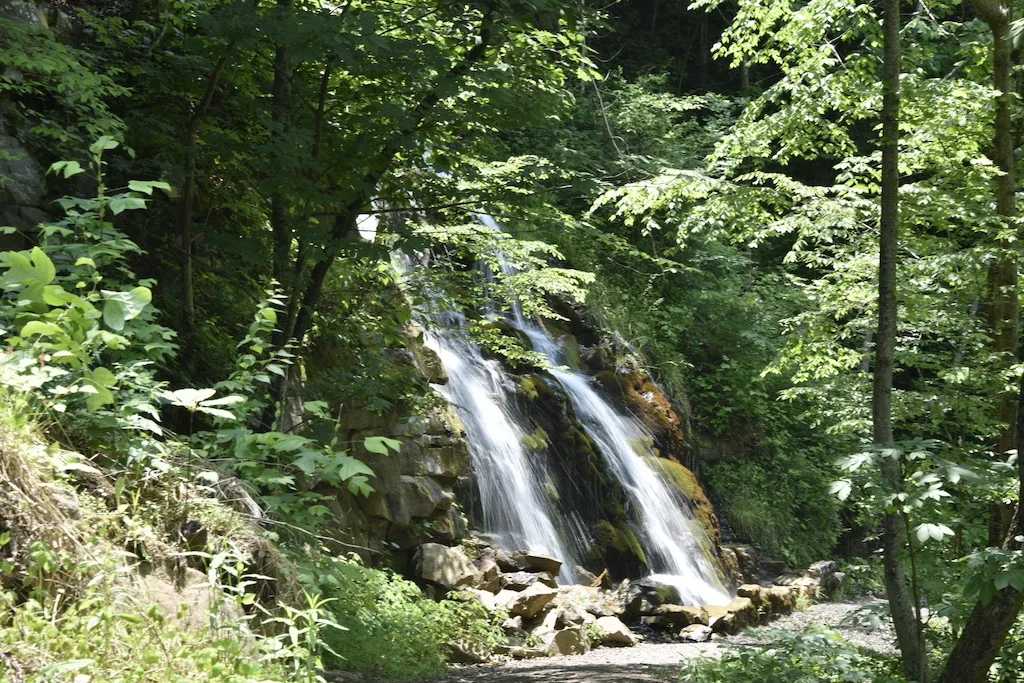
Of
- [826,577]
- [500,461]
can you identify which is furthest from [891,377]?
[826,577]

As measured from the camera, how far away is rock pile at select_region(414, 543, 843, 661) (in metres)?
7.41

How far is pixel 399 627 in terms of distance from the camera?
6.25 m

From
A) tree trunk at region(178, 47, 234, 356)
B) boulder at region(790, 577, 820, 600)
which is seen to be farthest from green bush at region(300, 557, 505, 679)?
boulder at region(790, 577, 820, 600)

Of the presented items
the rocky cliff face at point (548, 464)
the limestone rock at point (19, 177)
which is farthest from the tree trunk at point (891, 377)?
the limestone rock at point (19, 177)

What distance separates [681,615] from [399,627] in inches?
168

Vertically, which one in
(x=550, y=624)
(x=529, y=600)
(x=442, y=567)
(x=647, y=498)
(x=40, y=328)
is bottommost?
(x=550, y=624)

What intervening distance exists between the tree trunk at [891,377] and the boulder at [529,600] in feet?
11.8

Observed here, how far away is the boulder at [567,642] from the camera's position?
723 centimetres

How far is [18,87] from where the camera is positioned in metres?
4.57

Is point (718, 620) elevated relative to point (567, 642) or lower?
lower

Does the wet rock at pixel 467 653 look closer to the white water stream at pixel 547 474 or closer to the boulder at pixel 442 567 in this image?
the boulder at pixel 442 567

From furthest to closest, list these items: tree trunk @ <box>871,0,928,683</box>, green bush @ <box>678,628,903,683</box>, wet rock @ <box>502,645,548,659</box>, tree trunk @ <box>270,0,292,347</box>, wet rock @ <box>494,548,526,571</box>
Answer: wet rock @ <box>494,548,526,571</box> → wet rock @ <box>502,645,548,659</box> → tree trunk @ <box>270,0,292,347</box> → tree trunk @ <box>871,0,928,683</box> → green bush @ <box>678,628,903,683</box>

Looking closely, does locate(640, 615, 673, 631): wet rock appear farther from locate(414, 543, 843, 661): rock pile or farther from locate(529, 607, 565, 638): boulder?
locate(529, 607, 565, 638): boulder

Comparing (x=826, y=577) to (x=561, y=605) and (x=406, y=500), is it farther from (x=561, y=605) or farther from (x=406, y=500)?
(x=406, y=500)
